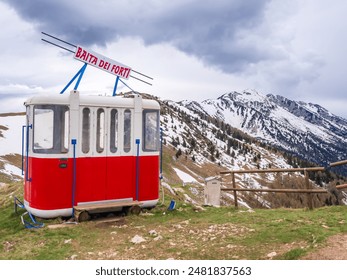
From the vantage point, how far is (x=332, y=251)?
6621mm

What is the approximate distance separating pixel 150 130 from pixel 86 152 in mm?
2362

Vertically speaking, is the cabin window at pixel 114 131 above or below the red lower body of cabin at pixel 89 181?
above

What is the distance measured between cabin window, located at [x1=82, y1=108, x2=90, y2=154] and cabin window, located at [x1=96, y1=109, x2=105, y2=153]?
0.28m

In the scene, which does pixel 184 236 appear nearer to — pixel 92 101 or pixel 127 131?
pixel 127 131

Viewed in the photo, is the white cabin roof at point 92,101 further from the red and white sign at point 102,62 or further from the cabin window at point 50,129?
the red and white sign at point 102,62


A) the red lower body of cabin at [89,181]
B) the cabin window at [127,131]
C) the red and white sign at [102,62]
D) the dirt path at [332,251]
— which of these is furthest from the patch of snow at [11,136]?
the dirt path at [332,251]

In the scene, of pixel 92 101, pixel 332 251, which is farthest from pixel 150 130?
pixel 332 251

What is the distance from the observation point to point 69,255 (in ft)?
25.9

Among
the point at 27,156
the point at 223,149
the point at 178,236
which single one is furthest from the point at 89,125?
the point at 223,149

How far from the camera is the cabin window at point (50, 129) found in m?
10.4

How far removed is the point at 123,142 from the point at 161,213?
2641 millimetres

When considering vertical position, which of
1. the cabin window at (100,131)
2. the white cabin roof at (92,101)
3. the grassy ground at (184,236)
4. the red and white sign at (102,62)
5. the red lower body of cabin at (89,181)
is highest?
the red and white sign at (102,62)

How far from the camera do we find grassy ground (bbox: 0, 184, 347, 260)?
24.3 ft
